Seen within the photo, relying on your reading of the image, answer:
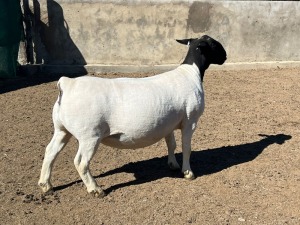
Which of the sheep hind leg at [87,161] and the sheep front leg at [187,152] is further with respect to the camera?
the sheep front leg at [187,152]

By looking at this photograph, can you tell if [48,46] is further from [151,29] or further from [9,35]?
[151,29]

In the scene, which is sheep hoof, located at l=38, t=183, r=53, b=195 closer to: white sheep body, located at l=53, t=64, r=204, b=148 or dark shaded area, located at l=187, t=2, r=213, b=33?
white sheep body, located at l=53, t=64, r=204, b=148

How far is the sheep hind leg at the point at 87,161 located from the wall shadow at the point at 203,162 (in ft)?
0.78

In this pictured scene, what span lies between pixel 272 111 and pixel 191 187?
3.54 m

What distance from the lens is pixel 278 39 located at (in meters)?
12.0

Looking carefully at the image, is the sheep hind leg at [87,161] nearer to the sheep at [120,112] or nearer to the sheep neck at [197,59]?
the sheep at [120,112]

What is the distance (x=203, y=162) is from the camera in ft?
22.0

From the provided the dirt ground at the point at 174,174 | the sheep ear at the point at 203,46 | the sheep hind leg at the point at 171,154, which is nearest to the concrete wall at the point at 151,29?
the dirt ground at the point at 174,174

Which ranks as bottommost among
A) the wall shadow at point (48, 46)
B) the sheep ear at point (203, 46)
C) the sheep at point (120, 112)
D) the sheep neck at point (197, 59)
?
the wall shadow at point (48, 46)

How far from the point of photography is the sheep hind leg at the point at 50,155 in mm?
5637

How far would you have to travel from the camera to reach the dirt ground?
5262 mm

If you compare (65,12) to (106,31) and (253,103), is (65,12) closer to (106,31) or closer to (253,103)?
(106,31)

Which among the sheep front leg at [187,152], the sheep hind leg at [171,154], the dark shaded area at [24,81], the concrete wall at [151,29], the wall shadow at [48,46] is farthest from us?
the concrete wall at [151,29]

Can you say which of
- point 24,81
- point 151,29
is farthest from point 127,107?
point 151,29
